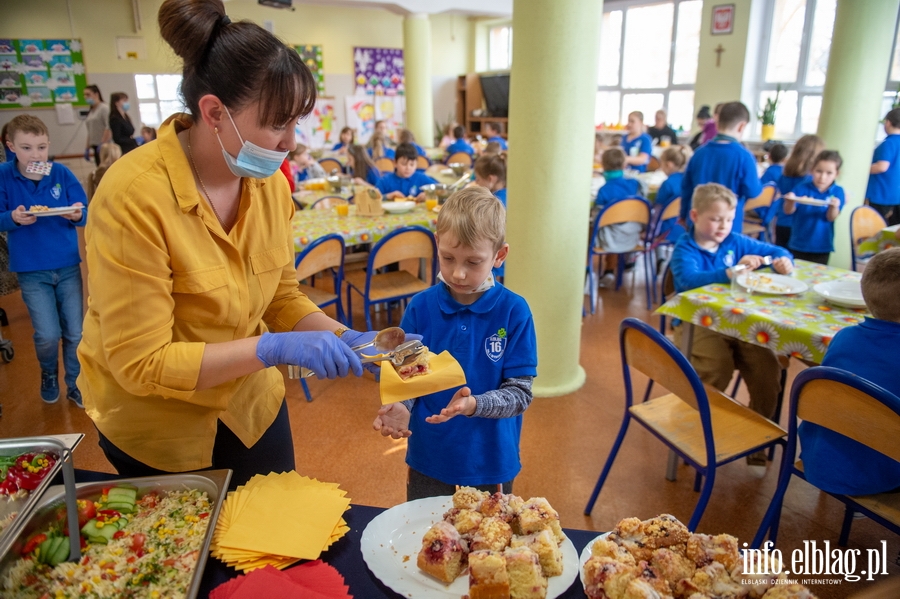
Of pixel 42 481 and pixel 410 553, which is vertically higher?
pixel 42 481

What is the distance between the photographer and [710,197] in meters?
2.55

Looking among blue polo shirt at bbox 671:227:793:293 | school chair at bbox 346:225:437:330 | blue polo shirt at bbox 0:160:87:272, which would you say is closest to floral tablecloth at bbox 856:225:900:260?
blue polo shirt at bbox 671:227:793:293

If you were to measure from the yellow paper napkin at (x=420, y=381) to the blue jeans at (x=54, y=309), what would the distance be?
240 cm

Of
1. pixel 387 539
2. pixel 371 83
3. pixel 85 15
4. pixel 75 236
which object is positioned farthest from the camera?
pixel 371 83

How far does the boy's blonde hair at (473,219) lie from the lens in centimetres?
135

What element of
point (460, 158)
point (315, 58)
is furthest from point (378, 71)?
point (460, 158)

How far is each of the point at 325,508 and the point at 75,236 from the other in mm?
2594

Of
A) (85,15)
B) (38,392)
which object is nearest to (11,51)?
(85,15)

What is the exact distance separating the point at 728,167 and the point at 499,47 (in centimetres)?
1010

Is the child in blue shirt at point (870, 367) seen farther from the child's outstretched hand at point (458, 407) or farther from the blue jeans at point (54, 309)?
the blue jeans at point (54, 309)

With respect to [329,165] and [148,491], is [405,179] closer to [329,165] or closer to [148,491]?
[329,165]

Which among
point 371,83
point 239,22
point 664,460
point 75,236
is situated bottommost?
point 664,460

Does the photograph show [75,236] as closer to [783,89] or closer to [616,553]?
[616,553]

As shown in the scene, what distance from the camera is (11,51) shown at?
8656mm
